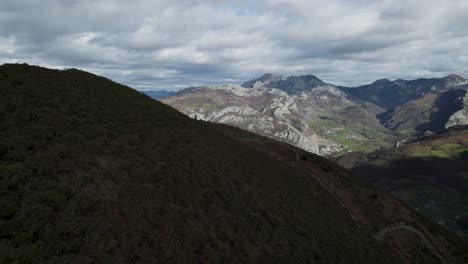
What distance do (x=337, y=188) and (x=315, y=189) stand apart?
1352 cm

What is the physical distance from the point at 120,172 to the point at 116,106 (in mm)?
14794

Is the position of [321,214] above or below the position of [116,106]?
below

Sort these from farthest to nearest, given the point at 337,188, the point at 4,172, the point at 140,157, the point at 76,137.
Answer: the point at 337,188
the point at 140,157
the point at 76,137
the point at 4,172

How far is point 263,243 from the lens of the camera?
2573 cm

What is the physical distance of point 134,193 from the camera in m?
21.7

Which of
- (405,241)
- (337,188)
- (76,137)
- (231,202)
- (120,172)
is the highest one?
(76,137)

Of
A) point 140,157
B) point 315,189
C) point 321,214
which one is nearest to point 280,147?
point 315,189

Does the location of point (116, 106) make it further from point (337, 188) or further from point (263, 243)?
point (337, 188)

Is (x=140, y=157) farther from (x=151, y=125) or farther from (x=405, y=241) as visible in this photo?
(x=405, y=241)

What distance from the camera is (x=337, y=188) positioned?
6306 centimetres

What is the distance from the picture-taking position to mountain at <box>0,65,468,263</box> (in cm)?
1622

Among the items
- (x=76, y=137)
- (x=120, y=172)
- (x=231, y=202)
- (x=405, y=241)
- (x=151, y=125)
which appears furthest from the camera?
(x=405, y=241)

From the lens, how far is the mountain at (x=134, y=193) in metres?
16.2

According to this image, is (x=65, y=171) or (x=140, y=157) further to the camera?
(x=140, y=157)
